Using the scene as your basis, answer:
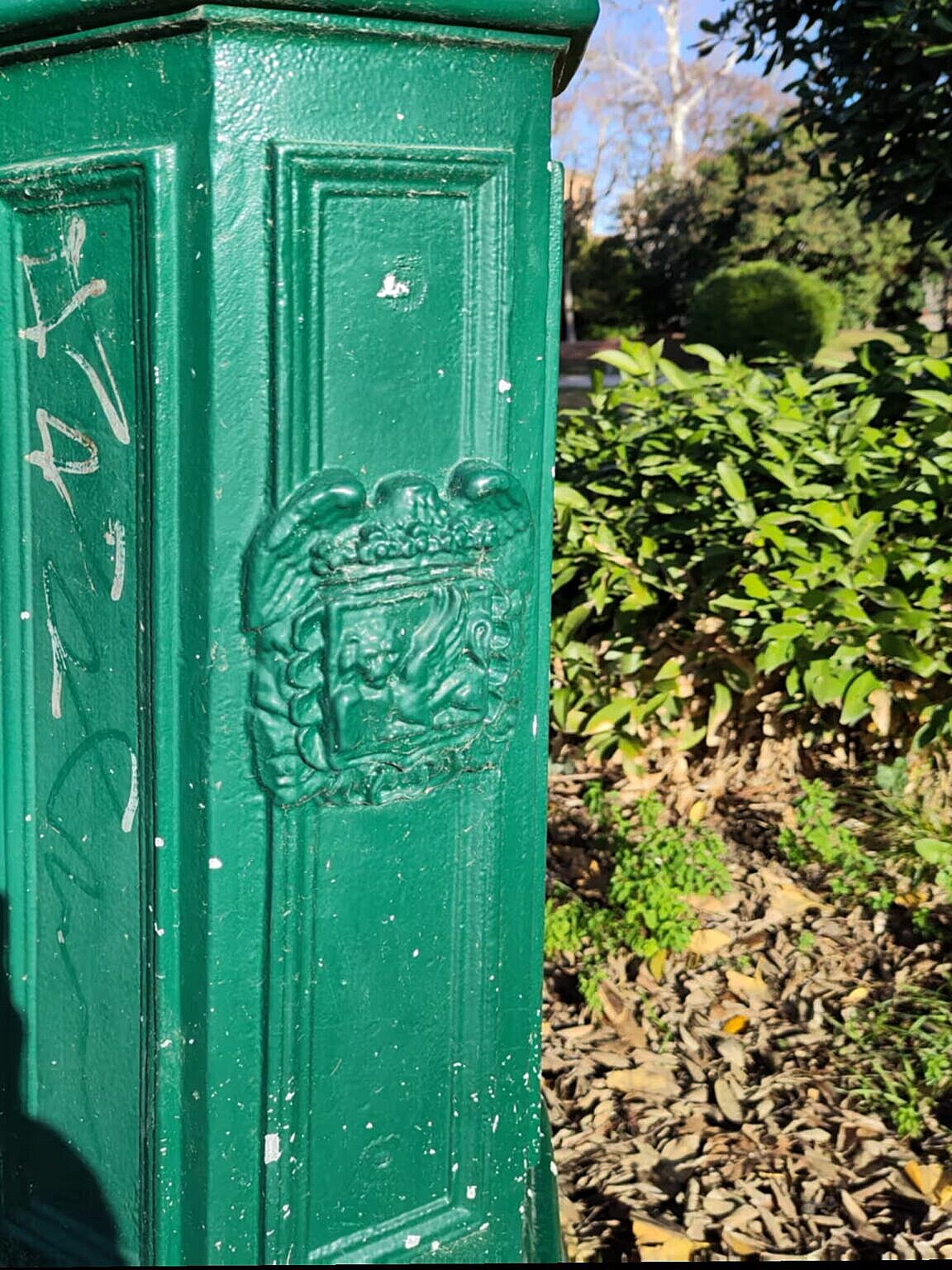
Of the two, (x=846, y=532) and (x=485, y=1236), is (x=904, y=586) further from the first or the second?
(x=485, y=1236)

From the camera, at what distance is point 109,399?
1.38 meters

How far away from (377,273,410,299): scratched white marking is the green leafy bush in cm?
196

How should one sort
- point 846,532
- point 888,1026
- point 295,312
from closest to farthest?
point 295,312 → point 888,1026 → point 846,532

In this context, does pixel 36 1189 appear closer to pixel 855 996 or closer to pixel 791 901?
pixel 855 996

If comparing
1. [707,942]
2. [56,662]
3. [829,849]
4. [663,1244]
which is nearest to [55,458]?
[56,662]

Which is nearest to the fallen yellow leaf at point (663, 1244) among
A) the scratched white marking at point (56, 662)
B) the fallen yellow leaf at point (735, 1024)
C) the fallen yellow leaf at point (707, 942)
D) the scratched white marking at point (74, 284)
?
the fallen yellow leaf at point (735, 1024)

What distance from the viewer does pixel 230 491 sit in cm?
132

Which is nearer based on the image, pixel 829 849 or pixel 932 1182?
pixel 932 1182

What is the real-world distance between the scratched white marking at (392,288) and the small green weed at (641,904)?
1716 mm

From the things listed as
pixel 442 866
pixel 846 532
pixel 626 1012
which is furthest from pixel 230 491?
pixel 846 532

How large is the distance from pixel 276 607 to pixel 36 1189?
32.8 inches

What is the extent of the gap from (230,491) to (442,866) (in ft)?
1.60

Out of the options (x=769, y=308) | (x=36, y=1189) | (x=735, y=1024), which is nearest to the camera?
(x=36, y=1189)

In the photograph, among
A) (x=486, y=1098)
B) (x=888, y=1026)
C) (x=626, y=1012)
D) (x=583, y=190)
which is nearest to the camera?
(x=486, y=1098)
